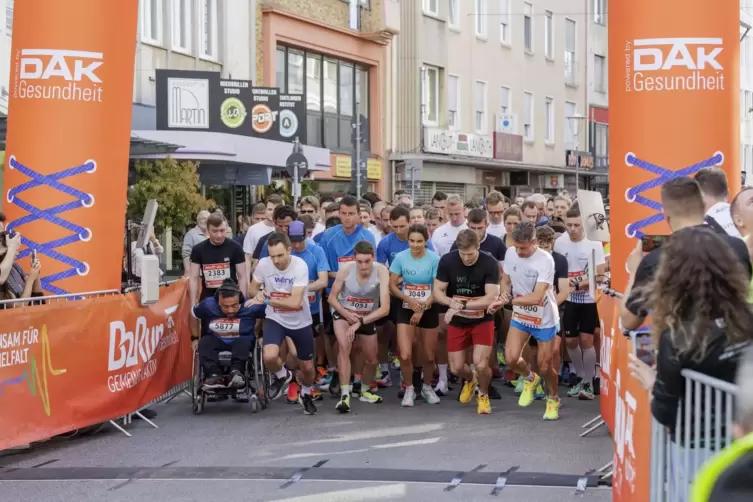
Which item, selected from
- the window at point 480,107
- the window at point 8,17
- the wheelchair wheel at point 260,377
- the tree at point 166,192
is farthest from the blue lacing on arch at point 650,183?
the window at point 480,107

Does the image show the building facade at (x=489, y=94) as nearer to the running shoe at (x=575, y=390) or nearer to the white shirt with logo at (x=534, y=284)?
the running shoe at (x=575, y=390)

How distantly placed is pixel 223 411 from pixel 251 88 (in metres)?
15.0

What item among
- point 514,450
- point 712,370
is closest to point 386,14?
point 514,450

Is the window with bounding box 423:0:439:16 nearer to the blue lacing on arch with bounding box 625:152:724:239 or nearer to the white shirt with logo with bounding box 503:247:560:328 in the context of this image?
the white shirt with logo with bounding box 503:247:560:328

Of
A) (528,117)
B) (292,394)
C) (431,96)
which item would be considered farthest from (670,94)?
(528,117)

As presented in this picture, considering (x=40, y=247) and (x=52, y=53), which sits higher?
(x=52, y=53)

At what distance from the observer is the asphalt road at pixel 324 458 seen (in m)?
7.89

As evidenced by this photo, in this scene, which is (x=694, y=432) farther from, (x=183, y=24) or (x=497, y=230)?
(x=183, y=24)

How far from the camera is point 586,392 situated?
12.4m

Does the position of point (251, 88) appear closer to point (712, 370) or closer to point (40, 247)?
point (40, 247)

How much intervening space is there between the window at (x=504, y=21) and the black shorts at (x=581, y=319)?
32.7 m

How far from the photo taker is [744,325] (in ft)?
14.8

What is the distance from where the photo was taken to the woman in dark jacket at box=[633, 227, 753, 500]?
4520 mm

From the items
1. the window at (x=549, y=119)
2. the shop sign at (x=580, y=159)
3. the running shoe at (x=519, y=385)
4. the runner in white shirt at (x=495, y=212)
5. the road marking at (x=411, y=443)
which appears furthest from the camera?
the shop sign at (x=580, y=159)
